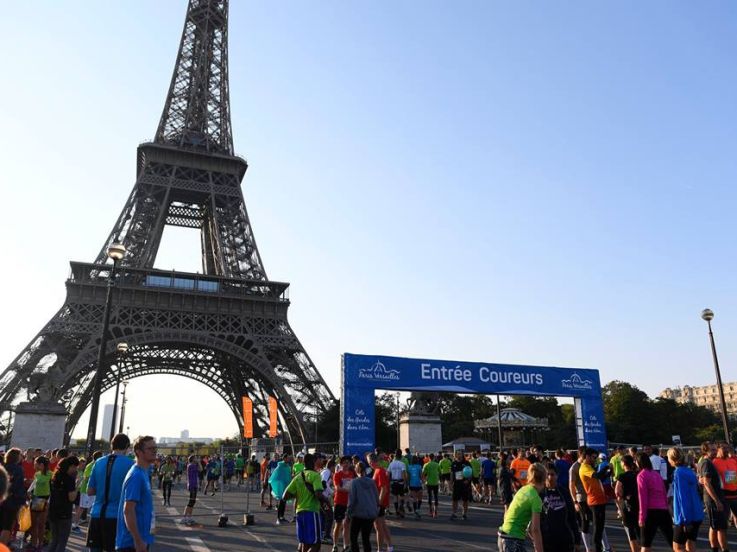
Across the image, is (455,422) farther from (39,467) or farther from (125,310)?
(39,467)

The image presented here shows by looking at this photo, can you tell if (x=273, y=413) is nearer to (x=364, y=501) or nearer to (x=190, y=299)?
(x=364, y=501)

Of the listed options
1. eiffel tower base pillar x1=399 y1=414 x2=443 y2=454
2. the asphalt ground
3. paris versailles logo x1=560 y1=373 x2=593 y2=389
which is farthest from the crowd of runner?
eiffel tower base pillar x1=399 y1=414 x2=443 y2=454

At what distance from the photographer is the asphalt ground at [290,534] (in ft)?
40.9

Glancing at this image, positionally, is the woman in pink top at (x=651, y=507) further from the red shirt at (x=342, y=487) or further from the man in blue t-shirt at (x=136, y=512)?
Answer: the man in blue t-shirt at (x=136, y=512)

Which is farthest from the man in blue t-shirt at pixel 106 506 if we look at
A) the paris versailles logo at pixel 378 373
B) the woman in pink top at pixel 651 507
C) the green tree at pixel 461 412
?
the green tree at pixel 461 412

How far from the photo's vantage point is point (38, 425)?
102ft

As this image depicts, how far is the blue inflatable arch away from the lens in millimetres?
23875

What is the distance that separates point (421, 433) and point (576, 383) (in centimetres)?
789

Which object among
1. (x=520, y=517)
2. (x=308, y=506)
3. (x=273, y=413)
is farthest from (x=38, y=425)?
(x=520, y=517)

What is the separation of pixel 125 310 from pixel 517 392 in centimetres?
3001

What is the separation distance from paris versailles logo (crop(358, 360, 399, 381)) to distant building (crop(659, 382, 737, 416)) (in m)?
161

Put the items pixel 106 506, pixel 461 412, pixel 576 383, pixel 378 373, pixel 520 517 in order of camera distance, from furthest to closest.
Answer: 1. pixel 461 412
2. pixel 576 383
3. pixel 378 373
4. pixel 106 506
5. pixel 520 517

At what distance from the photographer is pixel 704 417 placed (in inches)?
4003

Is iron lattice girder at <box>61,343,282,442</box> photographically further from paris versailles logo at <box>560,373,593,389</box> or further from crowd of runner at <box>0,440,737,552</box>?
crowd of runner at <box>0,440,737,552</box>
